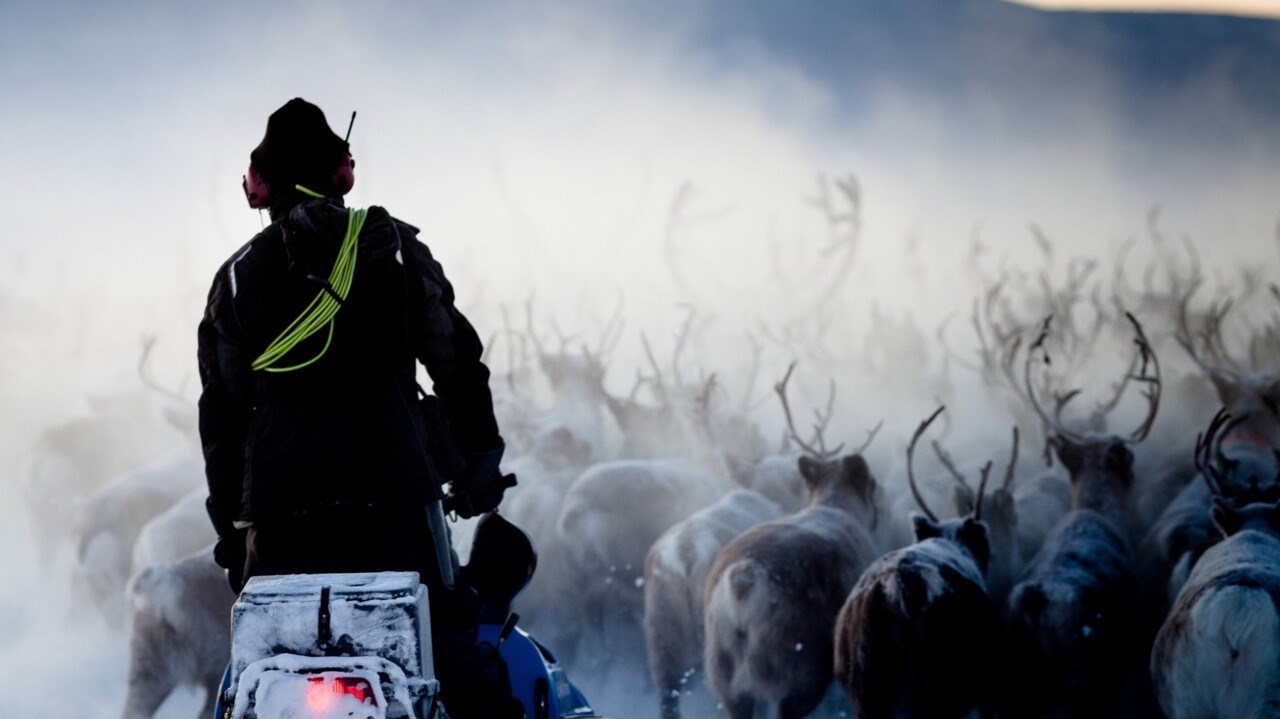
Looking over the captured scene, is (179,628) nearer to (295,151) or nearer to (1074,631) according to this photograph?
(1074,631)

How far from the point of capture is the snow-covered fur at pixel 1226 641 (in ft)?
14.3

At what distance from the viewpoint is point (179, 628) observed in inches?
237

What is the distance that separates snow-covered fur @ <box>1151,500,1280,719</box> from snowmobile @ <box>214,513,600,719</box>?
342 centimetres

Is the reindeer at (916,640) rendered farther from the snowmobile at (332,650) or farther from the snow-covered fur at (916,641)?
the snowmobile at (332,650)

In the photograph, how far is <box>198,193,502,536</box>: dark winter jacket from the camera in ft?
6.63

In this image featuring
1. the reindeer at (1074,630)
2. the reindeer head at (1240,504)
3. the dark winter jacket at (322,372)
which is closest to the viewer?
the dark winter jacket at (322,372)

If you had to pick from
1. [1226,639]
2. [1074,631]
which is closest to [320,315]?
[1226,639]

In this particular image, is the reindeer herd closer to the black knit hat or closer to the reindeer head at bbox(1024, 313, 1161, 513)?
the reindeer head at bbox(1024, 313, 1161, 513)

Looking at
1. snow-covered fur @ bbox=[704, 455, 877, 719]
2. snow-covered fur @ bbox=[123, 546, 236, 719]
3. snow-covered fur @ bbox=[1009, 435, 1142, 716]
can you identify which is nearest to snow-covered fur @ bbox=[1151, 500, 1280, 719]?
snow-covered fur @ bbox=[1009, 435, 1142, 716]

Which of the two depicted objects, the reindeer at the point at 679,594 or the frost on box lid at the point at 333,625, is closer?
the frost on box lid at the point at 333,625

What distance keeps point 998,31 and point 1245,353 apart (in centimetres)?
266

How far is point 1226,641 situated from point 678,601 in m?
2.47

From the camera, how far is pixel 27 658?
811 cm

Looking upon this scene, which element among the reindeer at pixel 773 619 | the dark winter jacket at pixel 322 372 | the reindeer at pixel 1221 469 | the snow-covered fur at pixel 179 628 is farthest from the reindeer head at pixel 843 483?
the dark winter jacket at pixel 322 372
